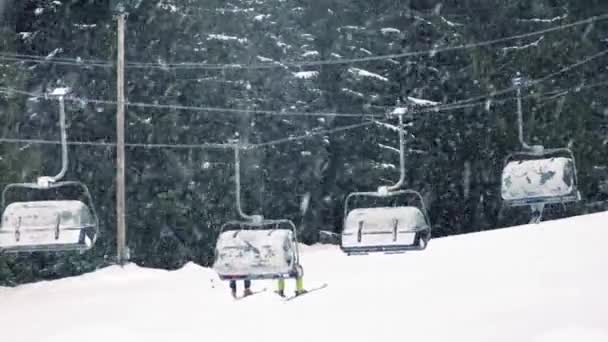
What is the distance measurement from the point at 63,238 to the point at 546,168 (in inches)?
250

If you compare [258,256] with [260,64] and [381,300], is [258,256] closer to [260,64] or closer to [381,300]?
[381,300]

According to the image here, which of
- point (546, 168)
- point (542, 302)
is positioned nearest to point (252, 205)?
point (542, 302)

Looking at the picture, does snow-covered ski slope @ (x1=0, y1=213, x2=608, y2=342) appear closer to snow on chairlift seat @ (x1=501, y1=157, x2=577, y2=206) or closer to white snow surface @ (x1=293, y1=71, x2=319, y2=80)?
white snow surface @ (x1=293, y1=71, x2=319, y2=80)

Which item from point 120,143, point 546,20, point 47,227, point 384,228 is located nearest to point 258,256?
point 384,228

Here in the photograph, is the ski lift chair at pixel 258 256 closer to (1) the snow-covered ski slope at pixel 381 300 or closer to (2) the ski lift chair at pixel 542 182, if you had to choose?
(2) the ski lift chair at pixel 542 182

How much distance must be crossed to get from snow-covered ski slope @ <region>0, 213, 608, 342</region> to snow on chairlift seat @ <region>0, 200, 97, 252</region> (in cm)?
1081

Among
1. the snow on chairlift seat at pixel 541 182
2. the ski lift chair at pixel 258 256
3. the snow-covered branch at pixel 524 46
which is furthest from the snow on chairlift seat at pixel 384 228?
the snow-covered branch at pixel 524 46

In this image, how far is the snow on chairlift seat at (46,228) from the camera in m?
12.9

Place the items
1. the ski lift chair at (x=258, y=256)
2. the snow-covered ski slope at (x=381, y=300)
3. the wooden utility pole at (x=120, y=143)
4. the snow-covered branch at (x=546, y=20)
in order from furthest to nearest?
the snow-covered branch at (x=546, y=20) → the snow-covered ski slope at (x=381, y=300) → the wooden utility pole at (x=120, y=143) → the ski lift chair at (x=258, y=256)

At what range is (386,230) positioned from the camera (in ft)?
43.0

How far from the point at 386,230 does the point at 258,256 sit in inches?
69.3


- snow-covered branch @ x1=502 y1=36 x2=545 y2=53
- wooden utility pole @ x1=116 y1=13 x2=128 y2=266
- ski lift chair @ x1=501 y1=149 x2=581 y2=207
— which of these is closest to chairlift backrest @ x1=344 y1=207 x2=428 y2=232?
ski lift chair @ x1=501 y1=149 x2=581 y2=207

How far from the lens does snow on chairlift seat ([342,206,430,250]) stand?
13.1 m

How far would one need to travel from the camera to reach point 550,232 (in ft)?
87.6
